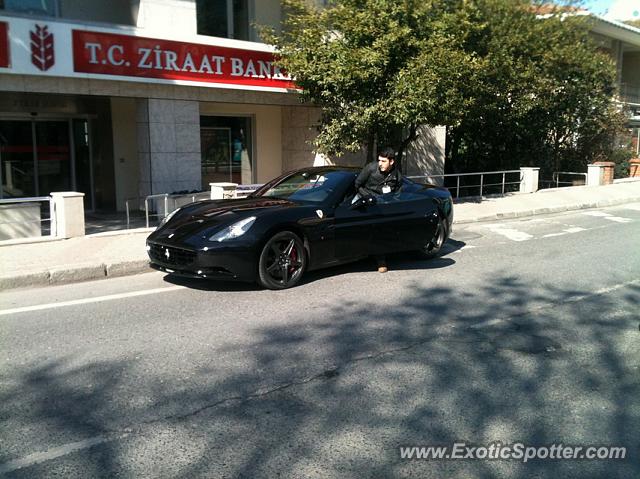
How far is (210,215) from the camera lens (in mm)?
7176

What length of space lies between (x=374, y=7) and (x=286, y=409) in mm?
10772

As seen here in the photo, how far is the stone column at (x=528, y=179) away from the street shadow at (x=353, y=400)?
14.0m

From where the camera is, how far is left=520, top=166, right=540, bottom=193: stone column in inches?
758

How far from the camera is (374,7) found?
12844 millimetres

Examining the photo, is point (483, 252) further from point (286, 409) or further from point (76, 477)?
point (76, 477)

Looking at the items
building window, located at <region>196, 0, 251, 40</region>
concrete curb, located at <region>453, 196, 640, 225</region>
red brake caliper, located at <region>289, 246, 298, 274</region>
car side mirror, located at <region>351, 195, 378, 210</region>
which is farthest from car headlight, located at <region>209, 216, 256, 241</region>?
building window, located at <region>196, 0, 251, 40</region>

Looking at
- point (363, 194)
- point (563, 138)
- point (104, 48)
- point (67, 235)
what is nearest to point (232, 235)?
point (363, 194)

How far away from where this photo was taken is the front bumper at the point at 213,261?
6.61 metres

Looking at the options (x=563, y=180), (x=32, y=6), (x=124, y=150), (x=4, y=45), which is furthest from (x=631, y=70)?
(x=4, y=45)

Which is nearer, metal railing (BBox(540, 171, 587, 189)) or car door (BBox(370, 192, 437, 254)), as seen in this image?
car door (BBox(370, 192, 437, 254))

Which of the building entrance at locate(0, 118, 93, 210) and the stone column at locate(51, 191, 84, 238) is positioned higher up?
the building entrance at locate(0, 118, 93, 210)

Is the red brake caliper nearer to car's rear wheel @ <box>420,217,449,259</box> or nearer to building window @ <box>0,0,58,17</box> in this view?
car's rear wheel @ <box>420,217,449,259</box>

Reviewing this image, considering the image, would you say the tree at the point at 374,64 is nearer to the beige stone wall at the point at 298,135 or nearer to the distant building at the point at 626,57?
the beige stone wall at the point at 298,135

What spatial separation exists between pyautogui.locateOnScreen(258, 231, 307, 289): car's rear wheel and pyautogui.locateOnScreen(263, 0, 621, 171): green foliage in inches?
247
